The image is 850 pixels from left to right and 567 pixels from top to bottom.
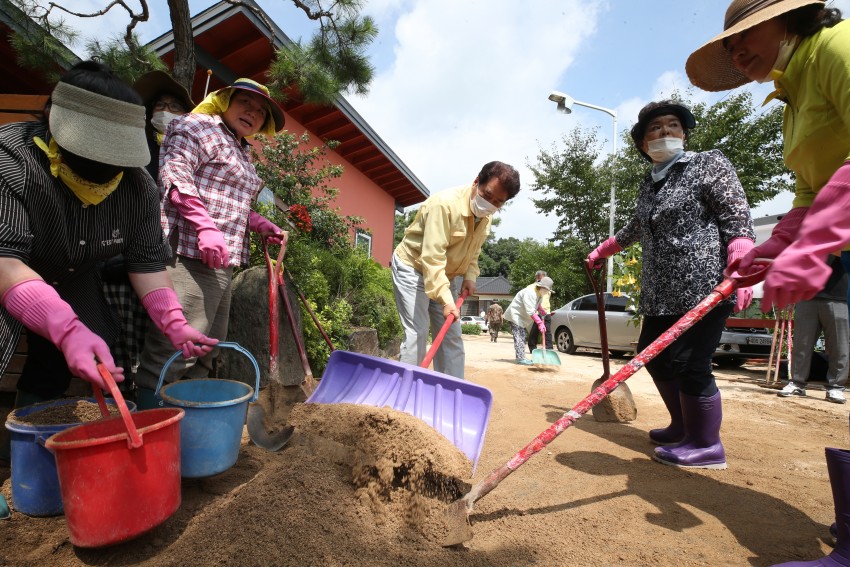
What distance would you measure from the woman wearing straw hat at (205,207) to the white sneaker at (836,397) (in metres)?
5.50

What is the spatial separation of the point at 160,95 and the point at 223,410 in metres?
2.10

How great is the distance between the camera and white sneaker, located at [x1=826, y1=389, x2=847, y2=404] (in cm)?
445

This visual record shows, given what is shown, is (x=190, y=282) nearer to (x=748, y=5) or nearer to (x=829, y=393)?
(x=748, y=5)

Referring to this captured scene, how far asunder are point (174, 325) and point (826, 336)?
19.4 ft

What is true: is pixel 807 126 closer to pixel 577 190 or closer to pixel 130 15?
pixel 130 15

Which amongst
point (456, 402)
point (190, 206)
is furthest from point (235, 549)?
point (190, 206)

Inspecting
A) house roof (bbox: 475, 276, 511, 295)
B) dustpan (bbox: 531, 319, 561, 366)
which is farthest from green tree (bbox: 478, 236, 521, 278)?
dustpan (bbox: 531, 319, 561, 366)

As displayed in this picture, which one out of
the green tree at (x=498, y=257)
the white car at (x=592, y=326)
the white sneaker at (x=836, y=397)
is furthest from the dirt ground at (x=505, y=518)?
the green tree at (x=498, y=257)

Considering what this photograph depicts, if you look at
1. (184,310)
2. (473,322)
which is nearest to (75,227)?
(184,310)

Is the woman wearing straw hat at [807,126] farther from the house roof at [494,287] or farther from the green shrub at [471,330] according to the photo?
the house roof at [494,287]

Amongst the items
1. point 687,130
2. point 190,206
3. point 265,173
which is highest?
point 265,173

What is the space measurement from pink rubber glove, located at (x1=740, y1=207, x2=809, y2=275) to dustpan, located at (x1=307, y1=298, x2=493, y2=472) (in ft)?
3.85

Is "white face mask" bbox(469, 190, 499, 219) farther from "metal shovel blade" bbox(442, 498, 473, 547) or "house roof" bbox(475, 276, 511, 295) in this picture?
"house roof" bbox(475, 276, 511, 295)

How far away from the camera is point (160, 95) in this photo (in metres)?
2.75
